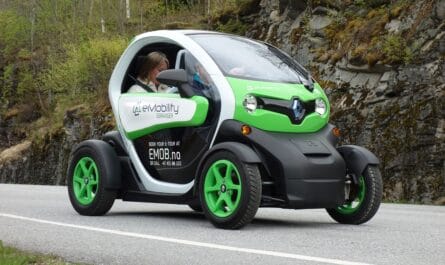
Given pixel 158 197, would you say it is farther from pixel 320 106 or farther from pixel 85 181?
pixel 320 106

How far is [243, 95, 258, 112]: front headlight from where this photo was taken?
6934 millimetres

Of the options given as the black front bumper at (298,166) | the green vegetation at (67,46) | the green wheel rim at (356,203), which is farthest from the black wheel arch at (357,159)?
the green vegetation at (67,46)

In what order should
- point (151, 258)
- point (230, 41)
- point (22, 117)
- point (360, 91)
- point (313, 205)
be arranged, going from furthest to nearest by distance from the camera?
1. point (22, 117)
2. point (360, 91)
3. point (230, 41)
4. point (313, 205)
5. point (151, 258)

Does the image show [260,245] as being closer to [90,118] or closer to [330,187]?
[330,187]

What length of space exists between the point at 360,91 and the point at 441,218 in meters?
9.06

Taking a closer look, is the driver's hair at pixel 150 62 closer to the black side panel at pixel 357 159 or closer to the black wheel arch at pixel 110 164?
the black wheel arch at pixel 110 164

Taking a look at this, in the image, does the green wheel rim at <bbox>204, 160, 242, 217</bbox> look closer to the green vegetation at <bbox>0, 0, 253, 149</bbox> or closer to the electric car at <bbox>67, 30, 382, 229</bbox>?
the electric car at <bbox>67, 30, 382, 229</bbox>

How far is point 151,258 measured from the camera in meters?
5.25

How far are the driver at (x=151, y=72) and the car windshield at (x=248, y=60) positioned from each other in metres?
0.64

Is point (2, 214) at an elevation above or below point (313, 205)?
below

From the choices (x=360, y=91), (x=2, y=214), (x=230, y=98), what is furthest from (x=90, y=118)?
(x=230, y=98)

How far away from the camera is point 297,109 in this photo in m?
7.08

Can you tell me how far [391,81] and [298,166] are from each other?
11.0 m

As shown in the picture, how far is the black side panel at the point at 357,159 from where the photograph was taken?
714 cm
